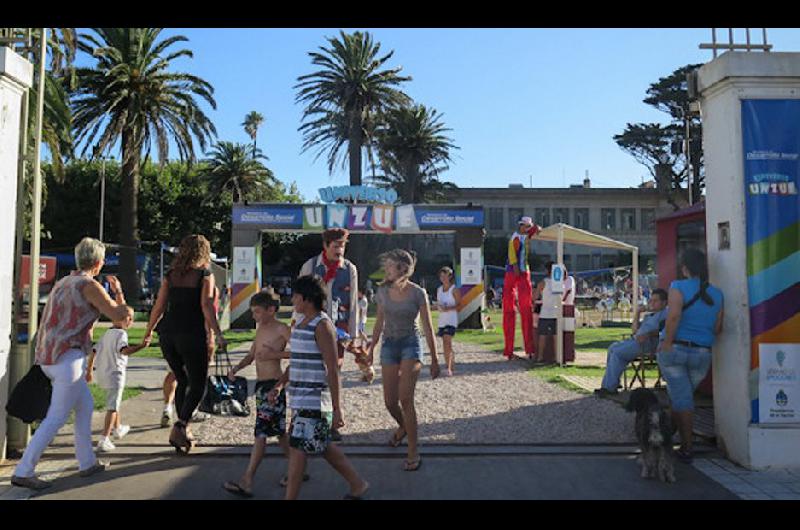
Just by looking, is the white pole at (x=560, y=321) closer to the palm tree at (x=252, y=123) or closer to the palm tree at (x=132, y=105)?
the palm tree at (x=132, y=105)

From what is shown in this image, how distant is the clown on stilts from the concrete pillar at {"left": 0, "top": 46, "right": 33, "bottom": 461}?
830 centimetres

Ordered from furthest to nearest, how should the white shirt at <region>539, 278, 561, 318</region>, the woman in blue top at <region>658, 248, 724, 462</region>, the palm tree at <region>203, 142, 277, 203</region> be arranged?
the palm tree at <region>203, 142, 277, 203</region>, the white shirt at <region>539, 278, 561, 318</region>, the woman in blue top at <region>658, 248, 724, 462</region>

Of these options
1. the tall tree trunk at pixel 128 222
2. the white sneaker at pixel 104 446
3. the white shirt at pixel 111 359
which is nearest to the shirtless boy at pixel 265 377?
the white sneaker at pixel 104 446

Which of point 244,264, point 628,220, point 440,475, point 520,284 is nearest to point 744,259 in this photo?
point 440,475

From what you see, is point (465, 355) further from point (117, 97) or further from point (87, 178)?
point (87, 178)

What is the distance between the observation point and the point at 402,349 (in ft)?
17.6

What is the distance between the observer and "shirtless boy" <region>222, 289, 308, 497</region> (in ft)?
15.3

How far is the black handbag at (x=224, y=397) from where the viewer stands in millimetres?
5352

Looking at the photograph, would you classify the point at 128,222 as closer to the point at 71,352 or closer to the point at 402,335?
the point at 71,352

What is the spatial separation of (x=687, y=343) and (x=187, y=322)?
4292 mm

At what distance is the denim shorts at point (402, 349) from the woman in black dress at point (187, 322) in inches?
55.8

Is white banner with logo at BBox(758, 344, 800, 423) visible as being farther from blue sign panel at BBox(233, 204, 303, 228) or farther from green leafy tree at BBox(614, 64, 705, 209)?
green leafy tree at BBox(614, 64, 705, 209)

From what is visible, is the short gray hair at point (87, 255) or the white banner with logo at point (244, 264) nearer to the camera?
the short gray hair at point (87, 255)

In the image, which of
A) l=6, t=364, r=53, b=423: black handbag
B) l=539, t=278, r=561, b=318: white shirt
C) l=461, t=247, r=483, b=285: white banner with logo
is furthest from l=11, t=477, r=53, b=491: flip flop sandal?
l=461, t=247, r=483, b=285: white banner with logo
